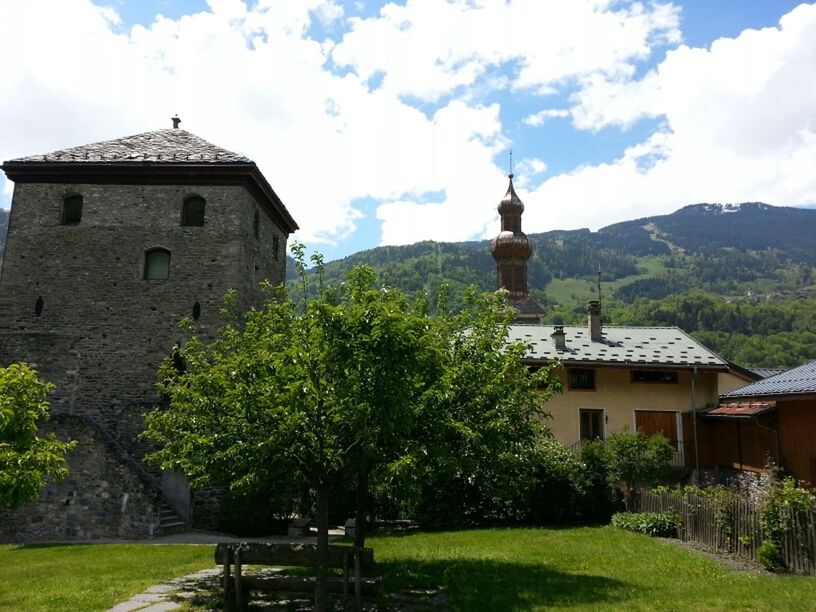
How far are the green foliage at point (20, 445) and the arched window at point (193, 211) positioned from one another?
39.5 feet

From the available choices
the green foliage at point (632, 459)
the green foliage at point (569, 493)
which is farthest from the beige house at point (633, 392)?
the green foliage at point (632, 459)

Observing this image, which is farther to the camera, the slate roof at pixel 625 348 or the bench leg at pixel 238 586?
the slate roof at pixel 625 348

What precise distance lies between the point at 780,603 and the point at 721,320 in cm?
11863

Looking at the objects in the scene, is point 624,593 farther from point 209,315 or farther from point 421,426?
point 209,315

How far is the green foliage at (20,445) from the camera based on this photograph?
29.6 ft

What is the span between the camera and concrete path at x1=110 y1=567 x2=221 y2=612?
30.4ft

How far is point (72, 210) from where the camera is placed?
21.8 meters

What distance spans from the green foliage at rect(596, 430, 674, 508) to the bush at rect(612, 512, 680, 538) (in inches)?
80.2

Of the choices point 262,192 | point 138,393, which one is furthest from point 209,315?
point 262,192

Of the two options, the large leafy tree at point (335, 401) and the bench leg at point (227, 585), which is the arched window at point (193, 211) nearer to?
the large leafy tree at point (335, 401)

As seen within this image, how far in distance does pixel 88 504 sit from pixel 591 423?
2080 centimetres

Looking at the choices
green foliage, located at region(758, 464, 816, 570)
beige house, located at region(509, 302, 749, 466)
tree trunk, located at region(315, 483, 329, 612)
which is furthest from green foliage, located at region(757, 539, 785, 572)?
beige house, located at region(509, 302, 749, 466)

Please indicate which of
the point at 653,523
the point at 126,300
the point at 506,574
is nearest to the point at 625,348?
the point at 653,523

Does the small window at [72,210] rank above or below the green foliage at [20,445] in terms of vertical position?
above
